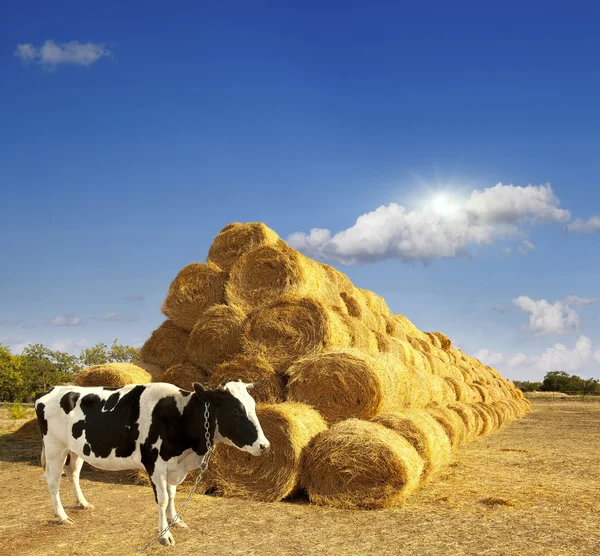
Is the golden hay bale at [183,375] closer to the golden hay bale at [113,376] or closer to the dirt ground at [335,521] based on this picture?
the golden hay bale at [113,376]

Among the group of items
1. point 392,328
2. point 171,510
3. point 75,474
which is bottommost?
point 171,510

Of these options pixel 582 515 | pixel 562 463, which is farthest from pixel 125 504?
pixel 562 463

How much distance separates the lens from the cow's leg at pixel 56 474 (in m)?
6.59

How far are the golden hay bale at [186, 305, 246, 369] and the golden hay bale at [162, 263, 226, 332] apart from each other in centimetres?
68

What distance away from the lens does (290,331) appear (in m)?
9.85

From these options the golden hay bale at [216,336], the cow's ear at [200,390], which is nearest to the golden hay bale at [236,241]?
the golden hay bale at [216,336]

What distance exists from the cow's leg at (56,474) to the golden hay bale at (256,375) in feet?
10.2

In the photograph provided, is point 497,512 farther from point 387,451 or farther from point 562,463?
point 562,463

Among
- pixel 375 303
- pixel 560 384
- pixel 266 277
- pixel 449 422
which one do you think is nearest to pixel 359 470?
pixel 266 277

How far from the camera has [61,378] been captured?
4941 centimetres

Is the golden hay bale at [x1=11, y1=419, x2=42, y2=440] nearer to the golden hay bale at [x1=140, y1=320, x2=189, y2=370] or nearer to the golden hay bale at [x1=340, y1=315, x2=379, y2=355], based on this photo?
the golden hay bale at [x1=140, y1=320, x2=189, y2=370]

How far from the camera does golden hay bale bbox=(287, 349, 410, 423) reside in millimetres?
9086

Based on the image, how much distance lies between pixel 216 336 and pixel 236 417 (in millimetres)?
4482

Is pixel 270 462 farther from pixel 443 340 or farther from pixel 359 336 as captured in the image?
pixel 443 340
